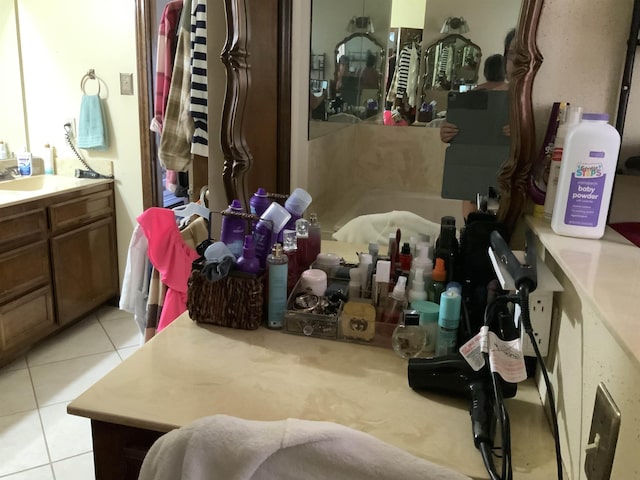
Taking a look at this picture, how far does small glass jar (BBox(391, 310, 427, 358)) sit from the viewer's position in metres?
1.09

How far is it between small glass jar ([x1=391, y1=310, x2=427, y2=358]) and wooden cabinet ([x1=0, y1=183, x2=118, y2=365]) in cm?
194

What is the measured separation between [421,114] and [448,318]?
52 centimetres

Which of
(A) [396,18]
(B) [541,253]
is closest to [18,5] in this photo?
(A) [396,18]

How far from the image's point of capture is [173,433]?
25.1 inches

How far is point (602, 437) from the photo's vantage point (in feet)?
2.02

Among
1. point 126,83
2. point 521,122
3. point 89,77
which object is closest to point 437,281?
point 521,122

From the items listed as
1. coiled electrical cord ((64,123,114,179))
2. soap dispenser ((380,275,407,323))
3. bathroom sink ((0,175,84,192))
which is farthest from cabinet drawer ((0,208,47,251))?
soap dispenser ((380,275,407,323))

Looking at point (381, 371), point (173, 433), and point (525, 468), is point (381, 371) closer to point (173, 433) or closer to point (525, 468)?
point (525, 468)

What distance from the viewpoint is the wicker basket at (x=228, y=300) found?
45.6 inches

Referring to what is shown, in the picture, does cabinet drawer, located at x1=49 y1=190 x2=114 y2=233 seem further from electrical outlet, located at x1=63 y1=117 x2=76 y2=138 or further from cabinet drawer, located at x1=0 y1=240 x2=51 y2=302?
electrical outlet, located at x1=63 y1=117 x2=76 y2=138

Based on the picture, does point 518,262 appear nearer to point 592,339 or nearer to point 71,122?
point 592,339

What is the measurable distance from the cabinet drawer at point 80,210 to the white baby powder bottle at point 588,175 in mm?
2355

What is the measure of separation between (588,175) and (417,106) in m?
0.47

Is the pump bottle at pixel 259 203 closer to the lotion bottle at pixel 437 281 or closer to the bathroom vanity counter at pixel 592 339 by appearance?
the lotion bottle at pixel 437 281
